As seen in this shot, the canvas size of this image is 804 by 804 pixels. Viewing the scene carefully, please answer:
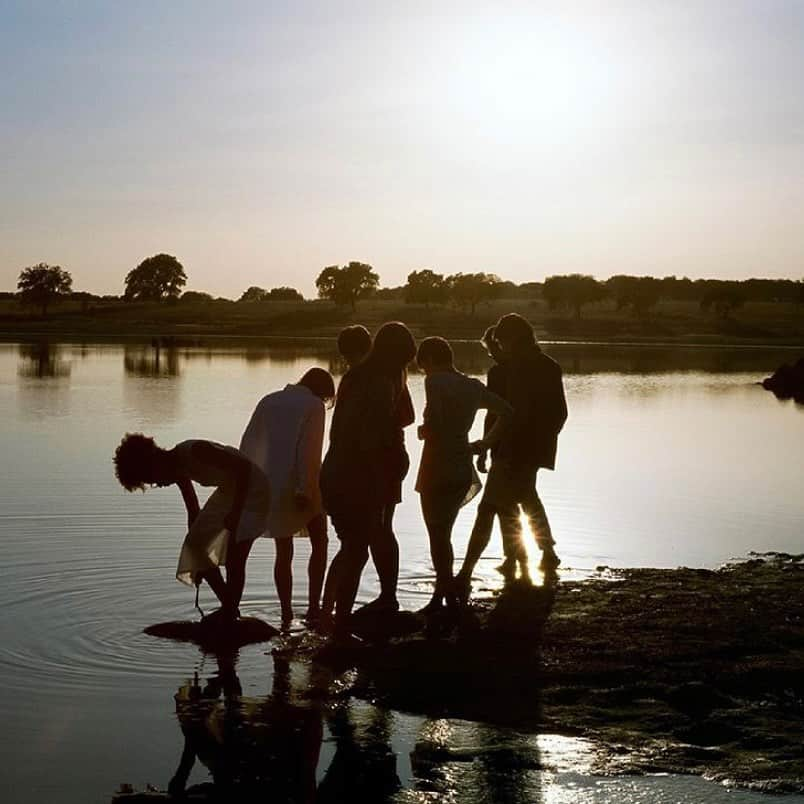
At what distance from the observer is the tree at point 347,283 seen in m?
142

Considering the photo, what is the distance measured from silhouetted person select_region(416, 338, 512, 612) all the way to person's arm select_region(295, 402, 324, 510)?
85 cm

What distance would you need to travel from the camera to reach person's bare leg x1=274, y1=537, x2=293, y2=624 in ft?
28.6

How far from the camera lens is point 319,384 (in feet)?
28.3

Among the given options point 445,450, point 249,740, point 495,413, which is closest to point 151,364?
point 495,413

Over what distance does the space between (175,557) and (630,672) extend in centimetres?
480

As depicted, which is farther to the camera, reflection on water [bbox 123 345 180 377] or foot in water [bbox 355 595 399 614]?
reflection on water [bbox 123 345 180 377]

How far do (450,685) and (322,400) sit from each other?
2.27 m

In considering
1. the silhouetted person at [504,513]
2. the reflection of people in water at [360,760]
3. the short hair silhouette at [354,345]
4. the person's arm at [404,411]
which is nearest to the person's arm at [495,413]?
the person's arm at [404,411]

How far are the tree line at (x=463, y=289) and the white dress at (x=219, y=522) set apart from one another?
123 metres

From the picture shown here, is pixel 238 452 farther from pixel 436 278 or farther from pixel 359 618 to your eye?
pixel 436 278

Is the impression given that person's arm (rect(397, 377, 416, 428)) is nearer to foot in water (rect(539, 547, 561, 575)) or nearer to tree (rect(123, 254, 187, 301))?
foot in water (rect(539, 547, 561, 575))

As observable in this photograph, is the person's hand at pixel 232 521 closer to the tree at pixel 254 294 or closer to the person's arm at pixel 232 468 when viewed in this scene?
the person's arm at pixel 232 468

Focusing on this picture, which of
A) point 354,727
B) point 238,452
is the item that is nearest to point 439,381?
point 238,452

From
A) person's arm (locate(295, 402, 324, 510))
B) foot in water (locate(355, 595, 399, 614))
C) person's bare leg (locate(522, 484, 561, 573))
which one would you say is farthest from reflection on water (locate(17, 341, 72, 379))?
person's arm (locate(295, 402, 324, 510))
